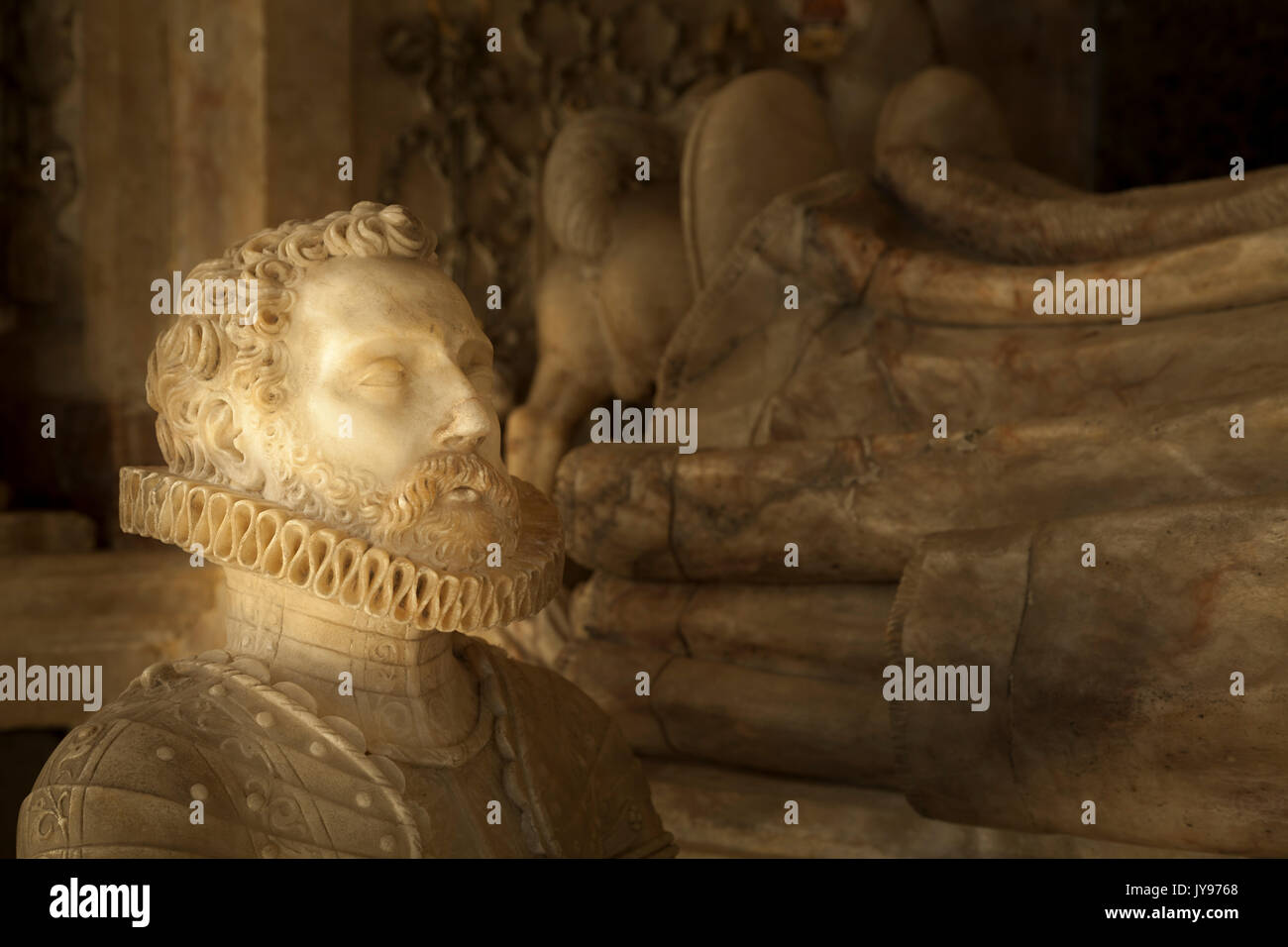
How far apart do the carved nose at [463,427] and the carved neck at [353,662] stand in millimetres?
265

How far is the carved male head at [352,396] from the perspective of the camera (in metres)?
2.04

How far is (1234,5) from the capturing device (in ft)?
18.3

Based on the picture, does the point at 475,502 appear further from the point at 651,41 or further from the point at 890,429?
the point at 651,41

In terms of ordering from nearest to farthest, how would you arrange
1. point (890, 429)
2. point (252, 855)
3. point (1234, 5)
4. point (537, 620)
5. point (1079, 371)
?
point (252, 855)
point (1079, 371)
point (890, 429)
point (537, 620)
point (1234, 5)

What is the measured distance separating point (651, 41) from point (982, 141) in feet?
4.62

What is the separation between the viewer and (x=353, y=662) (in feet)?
6.91

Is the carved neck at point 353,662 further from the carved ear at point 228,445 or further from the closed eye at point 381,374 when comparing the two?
the closed eye at point 381,374

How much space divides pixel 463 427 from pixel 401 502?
0.13 meters

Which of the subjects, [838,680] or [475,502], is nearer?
[475,502]

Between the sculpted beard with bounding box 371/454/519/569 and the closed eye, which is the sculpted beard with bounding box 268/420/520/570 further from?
the closed eye

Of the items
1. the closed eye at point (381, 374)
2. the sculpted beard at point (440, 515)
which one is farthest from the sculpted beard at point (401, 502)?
the closed eye at point (381, 374)
